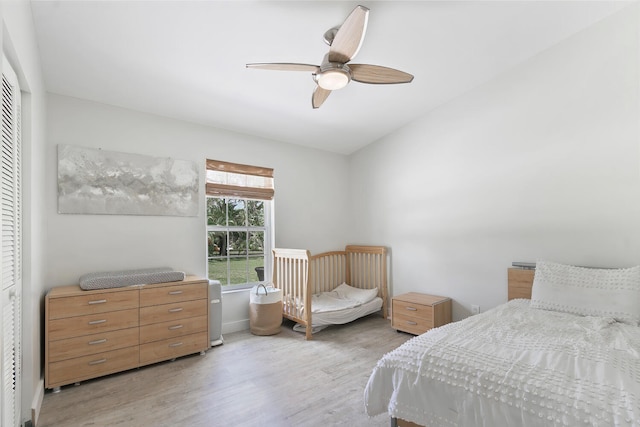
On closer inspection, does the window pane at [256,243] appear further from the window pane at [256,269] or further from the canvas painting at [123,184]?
the canvas painting at [123,184]

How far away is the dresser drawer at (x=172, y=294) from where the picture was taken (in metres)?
2.67

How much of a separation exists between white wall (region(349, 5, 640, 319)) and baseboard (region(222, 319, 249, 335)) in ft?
6.41

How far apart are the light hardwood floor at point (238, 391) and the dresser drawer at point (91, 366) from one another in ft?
0.24

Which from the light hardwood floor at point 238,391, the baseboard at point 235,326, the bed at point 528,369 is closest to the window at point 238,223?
the baseboard at point 235,326

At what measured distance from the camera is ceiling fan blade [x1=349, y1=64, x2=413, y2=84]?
2084mm

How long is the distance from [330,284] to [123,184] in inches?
113

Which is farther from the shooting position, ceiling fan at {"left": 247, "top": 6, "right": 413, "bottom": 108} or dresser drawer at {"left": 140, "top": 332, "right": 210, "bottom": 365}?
dresser drawer at {"left": 140, "top": 332, "right": 210, "bottom": 365}

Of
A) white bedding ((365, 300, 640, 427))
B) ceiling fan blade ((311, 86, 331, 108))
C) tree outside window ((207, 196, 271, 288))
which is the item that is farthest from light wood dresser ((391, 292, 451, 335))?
ceiling fan blade ((311, 86, 331, 108))

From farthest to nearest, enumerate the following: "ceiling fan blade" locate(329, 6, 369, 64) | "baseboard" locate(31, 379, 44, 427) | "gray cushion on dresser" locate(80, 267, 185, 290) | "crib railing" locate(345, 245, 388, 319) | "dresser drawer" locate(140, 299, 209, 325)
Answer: "crib railing" locate(345, 245, 388, 319), "dresser drawer" locate(140, 299, 209, 325), "gray cushion on dresser" locate(80, 267, 185, 290), "baseboard" locate(31, 379, 44, 427), "ceiling fan blade" locate(329, 6, 369, 64)

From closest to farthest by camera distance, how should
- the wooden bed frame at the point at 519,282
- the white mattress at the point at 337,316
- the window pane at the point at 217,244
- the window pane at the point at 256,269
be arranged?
1. the wooden bed frame at the point at 519,282
2. the white mattress at the point at 337,316
3. the window pane at the point at 217,244
4. the window pane at the point at 256,269

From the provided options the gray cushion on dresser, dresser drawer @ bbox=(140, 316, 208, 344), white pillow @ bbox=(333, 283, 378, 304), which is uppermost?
the gray cushion on dresser

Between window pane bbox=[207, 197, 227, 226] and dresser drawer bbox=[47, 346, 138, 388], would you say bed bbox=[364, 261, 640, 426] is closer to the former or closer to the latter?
dresser drawer bbox=[47, 346, 138, 388]

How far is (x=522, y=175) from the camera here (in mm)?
3080

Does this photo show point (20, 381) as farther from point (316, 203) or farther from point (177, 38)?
point (316, 203)
